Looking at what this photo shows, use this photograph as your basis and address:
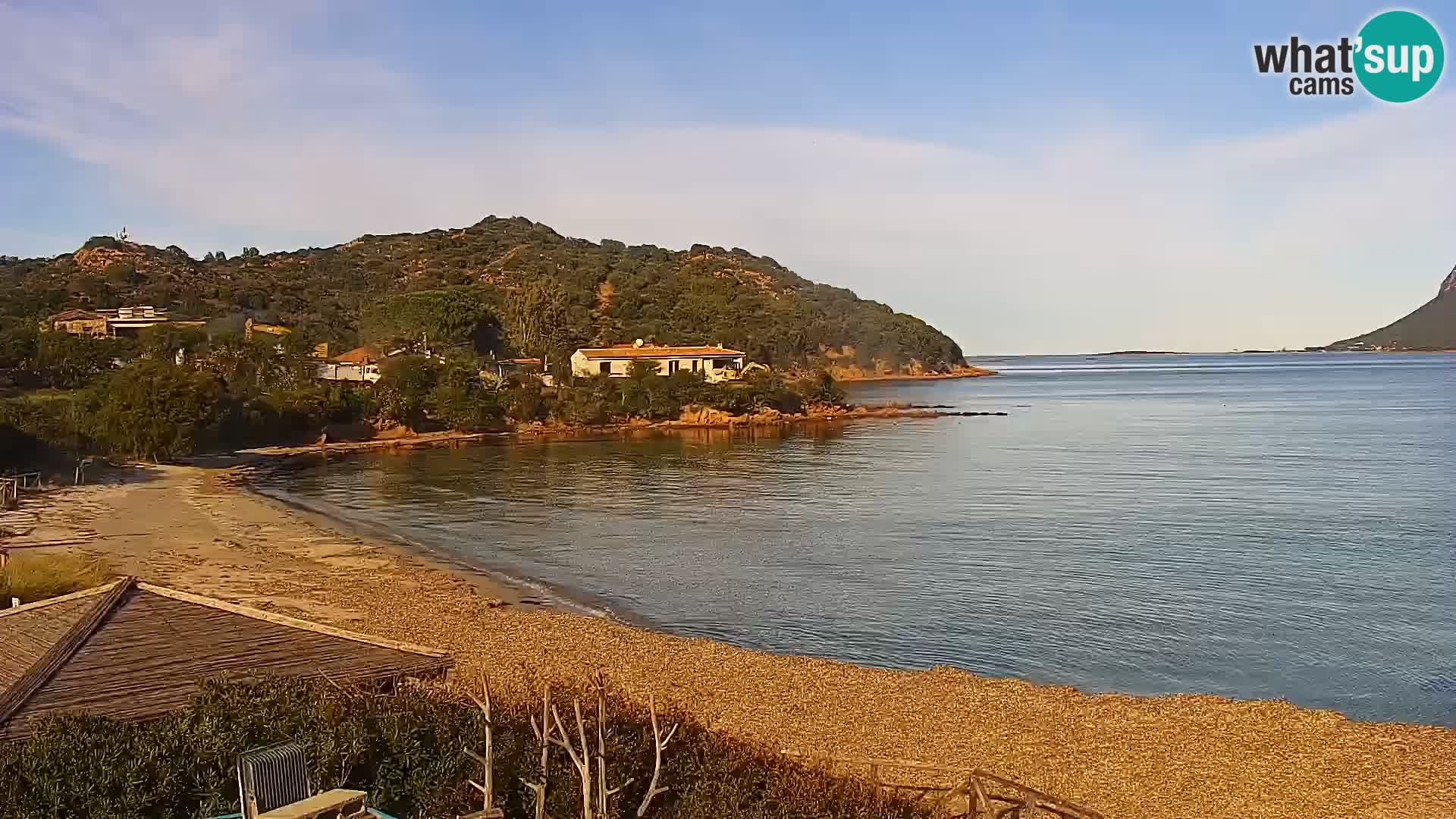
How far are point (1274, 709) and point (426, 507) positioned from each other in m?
27.4

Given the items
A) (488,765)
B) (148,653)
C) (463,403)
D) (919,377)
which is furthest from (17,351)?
(919,377)

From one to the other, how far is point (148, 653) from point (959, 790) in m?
7.13

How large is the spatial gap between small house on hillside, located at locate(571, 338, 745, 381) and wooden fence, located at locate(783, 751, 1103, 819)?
249 ft

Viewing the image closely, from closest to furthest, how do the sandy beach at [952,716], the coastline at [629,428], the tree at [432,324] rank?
the sandy beach at [952,716] < the coastline at [629,428] < the tree at [432,324]

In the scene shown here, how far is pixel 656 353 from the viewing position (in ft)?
305

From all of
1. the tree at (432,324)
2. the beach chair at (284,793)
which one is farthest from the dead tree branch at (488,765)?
the tree at (432,324)

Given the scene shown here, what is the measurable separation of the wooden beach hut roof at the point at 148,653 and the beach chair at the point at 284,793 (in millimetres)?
2554

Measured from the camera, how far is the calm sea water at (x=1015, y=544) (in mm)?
18531

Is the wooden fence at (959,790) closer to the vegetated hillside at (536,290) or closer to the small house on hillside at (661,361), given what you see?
the small house on hillside at (661,361)

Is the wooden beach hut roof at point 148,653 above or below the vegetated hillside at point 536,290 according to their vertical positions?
below

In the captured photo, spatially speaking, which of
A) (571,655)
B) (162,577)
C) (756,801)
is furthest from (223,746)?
(162,577)

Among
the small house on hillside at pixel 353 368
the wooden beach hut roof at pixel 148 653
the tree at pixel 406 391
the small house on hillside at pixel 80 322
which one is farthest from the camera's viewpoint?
the small house on hillside at pixel 80 322

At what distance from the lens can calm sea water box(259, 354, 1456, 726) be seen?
18.5m

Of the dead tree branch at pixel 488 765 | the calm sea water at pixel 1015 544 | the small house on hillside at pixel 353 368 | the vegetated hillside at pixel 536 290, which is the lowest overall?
the calm sea water at pixel 1015 544
